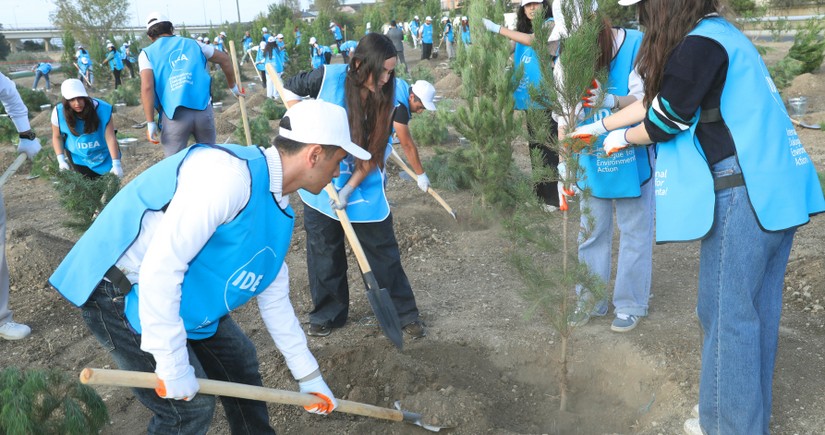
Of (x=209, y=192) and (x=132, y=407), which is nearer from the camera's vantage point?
(x=209, y=192)

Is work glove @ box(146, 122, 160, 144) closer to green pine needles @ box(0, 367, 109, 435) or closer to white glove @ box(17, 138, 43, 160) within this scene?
white glove @ box(17, 138, 43, 160)

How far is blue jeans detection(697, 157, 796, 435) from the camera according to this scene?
7.56 ft

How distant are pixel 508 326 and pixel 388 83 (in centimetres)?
163

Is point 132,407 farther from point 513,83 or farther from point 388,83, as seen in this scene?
point 513,83

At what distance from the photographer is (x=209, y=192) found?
1.95 m

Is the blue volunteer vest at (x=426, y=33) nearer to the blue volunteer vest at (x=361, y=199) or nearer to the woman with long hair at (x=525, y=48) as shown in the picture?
the woman with long hair at (x=525, y=48)

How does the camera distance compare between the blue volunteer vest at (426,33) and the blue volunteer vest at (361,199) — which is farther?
the blue volunteer vest at (426,33)

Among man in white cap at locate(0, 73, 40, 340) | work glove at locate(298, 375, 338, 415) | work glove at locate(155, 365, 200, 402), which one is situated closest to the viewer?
work glove at locate(155, 365, 200, 402)

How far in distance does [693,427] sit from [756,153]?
123 centimetres

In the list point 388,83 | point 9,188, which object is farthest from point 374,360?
point 9,188

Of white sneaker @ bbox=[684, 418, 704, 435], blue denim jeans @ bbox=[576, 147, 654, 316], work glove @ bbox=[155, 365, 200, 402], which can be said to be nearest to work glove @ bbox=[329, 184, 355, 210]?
blue denim jeans @ bbox=[576, 147, 654, 316]

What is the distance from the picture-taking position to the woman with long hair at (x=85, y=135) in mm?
5688

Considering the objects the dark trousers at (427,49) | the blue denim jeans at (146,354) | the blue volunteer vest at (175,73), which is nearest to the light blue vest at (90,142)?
the blue volunteer vest at (175,73)

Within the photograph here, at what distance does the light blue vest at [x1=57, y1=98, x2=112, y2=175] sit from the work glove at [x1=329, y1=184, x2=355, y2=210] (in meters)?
3.14
